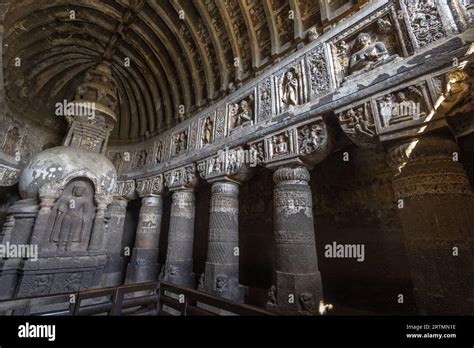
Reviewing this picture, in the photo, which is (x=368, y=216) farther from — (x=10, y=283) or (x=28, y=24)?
(x=28, y=24)

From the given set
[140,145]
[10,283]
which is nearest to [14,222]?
[10,283]

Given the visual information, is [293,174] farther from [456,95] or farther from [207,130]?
[207,130]

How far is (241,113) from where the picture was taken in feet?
18.7

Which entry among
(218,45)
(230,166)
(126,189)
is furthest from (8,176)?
(218,45)

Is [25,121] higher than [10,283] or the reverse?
higher

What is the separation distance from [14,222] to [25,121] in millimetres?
5230

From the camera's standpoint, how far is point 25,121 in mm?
8508

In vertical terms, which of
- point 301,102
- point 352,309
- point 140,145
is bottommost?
point 352,309

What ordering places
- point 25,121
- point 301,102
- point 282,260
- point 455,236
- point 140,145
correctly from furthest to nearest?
point 140,145
point 25,121
point 301,102
point 282,260
point 455,236

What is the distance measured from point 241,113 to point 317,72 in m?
2.01

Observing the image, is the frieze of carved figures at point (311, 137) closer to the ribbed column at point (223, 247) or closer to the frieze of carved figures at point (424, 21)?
the frieze of carved figures at point (424, 21)

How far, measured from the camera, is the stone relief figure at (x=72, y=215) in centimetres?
566

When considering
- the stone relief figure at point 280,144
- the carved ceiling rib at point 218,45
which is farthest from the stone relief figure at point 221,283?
the carved ceiling rib at point 218,45

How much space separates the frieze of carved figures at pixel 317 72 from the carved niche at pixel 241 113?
1523 mm
